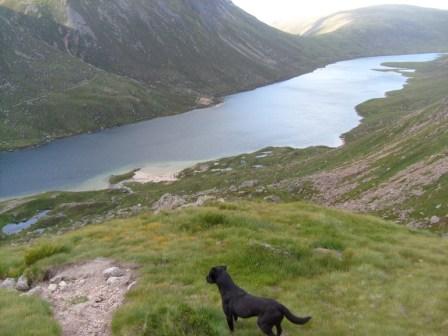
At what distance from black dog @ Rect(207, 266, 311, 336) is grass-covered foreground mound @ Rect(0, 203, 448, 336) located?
0.64 metres

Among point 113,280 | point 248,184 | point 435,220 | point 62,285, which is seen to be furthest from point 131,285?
point 248,184

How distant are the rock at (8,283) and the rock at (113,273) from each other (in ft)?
12.3

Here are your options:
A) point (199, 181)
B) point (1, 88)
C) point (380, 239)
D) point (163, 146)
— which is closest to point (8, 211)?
point (199, 181)

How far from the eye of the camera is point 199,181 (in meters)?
90.8

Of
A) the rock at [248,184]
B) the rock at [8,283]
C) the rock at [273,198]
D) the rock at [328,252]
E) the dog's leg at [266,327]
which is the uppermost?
the dog's leg at [266,327]

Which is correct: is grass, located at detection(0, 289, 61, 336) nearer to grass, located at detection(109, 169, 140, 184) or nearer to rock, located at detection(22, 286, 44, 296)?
rock, located at detection(22, 286, 44, 296)

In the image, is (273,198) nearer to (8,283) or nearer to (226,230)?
(226,230)

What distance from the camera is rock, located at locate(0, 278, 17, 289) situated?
57.5 ft

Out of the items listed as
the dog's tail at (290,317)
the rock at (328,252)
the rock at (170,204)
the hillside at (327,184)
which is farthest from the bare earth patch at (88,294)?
the hillside at (327,184)

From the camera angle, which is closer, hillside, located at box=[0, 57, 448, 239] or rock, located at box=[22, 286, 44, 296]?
rock, located at box=[22, 286, 44, 296]

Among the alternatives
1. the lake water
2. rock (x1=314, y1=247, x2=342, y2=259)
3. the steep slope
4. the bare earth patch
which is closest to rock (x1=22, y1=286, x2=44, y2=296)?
the bare earth patch

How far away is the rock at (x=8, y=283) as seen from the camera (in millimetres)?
17541

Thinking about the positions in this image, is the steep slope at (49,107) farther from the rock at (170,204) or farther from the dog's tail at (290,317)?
the dog's tail at (290,317)

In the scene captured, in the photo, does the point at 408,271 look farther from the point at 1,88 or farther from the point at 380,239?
the point at 1,88
